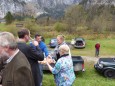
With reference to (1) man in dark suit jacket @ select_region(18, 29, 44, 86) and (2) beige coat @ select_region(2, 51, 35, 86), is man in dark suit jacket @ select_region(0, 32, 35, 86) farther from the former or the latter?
(1) man in dark suit jacket @ select_region(18, 29, 44, 86)

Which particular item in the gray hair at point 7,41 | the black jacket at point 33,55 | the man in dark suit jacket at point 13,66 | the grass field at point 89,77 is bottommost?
the grass field at point 89,77

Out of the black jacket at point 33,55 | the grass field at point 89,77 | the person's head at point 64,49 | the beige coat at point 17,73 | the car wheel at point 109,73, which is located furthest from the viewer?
the car wheel at point 109,73

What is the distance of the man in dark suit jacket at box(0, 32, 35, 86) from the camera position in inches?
99.0

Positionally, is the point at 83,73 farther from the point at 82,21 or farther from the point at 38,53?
the point at 82,21

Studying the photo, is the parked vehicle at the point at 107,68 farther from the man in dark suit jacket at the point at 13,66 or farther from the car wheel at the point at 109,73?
the man in dark suit jacket at the point at 13,66

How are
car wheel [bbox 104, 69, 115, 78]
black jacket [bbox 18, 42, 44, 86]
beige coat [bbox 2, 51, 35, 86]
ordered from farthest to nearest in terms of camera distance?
car wheel [bbox 104, 69, 115, 78], black jacket [bbox 18, 42, 44, 86], beige coat [bbox 2, 51, 35, 86]

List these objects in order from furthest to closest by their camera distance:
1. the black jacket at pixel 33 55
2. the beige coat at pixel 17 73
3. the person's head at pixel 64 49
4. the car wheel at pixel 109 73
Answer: the car wheel at pixel 109 73 < the person's head at pixel 64 49 < the black jacket at pixel 33 55 < the beige coat at pixel 17 73

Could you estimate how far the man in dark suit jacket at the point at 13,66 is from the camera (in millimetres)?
2514

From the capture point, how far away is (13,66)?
254 centimetres

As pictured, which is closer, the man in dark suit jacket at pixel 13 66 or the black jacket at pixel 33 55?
the man in dark suit jacket at pixel 13 66

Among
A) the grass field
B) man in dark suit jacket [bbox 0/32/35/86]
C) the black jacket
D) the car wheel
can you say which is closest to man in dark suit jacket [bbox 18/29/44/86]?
the black jacket

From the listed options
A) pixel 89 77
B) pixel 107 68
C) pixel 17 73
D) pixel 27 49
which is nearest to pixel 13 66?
pixel 17 73

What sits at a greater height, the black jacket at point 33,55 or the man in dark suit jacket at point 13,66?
the man in dark suit jacket at point 13,66

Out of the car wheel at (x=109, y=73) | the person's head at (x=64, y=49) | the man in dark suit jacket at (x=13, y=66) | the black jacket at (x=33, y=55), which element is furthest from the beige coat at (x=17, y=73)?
the car wheel at (x=109, y=73)
